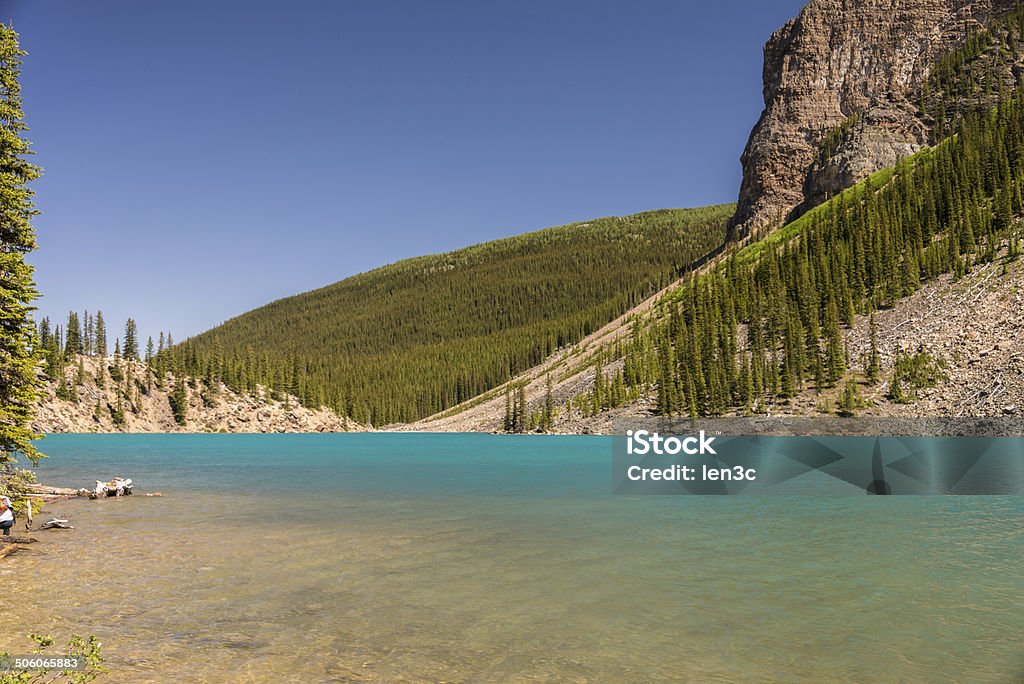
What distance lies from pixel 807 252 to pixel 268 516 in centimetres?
15938

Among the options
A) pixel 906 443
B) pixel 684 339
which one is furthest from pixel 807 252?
pixel 906 443

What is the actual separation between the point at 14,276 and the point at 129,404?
171 m

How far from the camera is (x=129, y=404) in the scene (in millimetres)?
177250

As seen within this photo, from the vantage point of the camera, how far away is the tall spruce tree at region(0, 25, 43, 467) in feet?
85.3

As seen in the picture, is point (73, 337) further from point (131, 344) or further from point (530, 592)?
point (530, 592)

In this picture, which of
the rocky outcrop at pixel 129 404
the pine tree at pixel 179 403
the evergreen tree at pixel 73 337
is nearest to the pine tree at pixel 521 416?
the rocky outcrop at pixel 129 404

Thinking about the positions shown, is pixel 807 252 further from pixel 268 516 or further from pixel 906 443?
pixel 268 516

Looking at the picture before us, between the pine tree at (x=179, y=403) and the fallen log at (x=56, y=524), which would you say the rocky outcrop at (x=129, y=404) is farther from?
the fallen log at (x=56, y=524)

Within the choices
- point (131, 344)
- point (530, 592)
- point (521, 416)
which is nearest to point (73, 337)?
point (131, 344)

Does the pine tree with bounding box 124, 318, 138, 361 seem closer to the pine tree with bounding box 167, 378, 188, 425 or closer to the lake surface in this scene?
the pine tree with bounding box 167, 378, 188, 425

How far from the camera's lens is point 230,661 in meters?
13.6

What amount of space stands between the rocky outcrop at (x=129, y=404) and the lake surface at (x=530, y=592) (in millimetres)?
152698

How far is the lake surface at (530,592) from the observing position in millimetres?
13688

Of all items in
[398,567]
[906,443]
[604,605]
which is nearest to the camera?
[604,605]
